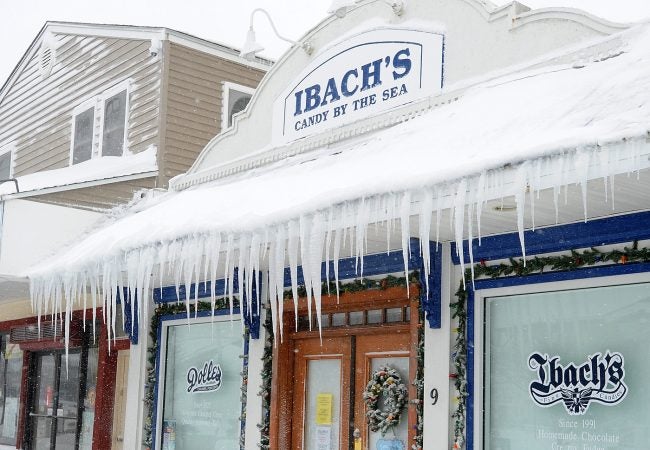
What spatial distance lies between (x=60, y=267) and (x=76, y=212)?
2849 mm

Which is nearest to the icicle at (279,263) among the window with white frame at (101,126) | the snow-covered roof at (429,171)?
the snow-covered roof at (429,171)

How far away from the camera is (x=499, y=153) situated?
17.9 ft

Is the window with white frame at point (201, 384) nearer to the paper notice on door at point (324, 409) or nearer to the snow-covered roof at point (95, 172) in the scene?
the paper notice on door at point (324, 409)

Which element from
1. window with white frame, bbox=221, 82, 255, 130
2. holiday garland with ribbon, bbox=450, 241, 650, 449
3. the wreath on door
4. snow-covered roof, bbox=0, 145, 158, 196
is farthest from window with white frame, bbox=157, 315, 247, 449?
window with white frame, bbox=221, 82, 255, 130

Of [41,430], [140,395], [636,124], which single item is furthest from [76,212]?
[636,124]

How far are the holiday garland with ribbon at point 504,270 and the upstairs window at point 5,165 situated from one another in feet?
48.0

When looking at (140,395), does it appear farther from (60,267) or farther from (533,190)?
(533,190)

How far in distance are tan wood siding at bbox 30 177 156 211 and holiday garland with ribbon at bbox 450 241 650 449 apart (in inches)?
315

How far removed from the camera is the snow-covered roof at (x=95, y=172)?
561 inches

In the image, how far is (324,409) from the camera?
9086 mm

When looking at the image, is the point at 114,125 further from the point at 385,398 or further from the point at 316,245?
the point at 316,245

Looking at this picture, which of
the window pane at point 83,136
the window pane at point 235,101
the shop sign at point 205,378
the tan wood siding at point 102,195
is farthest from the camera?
the window pane at point 83,136

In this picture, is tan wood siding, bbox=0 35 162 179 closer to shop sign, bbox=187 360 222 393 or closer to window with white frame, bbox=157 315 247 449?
window with white frame, bbox=157 315 247 449

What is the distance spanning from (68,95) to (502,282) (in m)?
12.2
